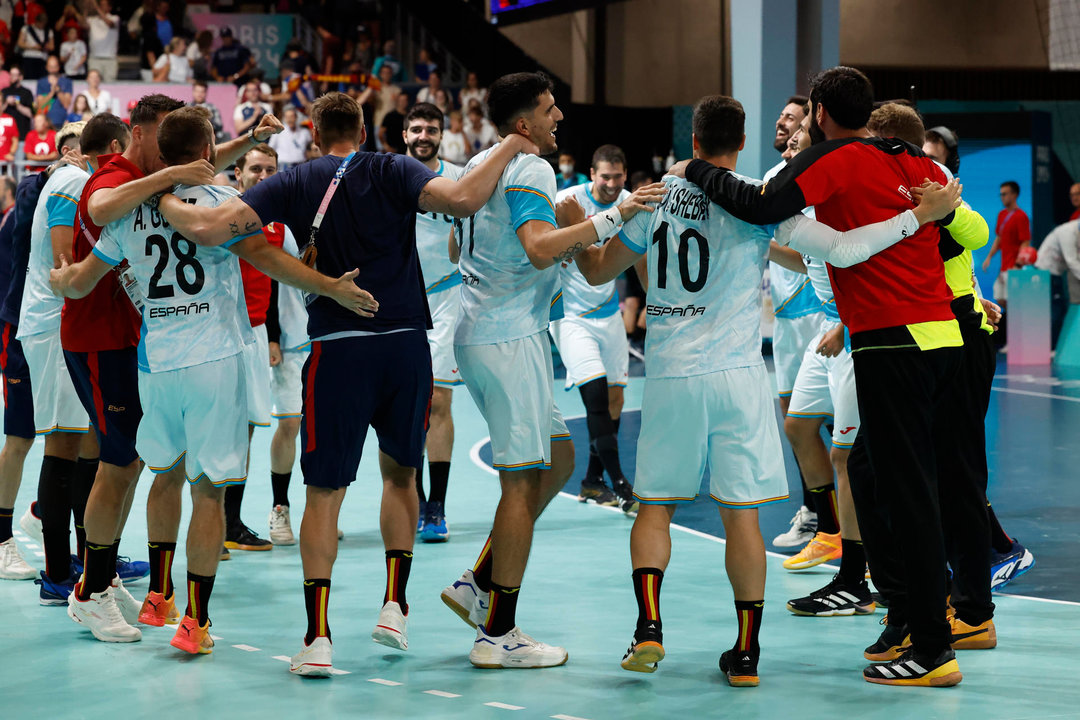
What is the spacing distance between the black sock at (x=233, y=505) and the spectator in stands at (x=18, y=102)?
13264 mm

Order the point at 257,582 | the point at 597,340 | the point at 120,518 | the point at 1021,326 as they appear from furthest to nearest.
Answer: the point at 1021,326 → the point at 597,340 → the point at 257,582 → the point at 120,518

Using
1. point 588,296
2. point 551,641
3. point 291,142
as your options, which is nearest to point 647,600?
point 551,641

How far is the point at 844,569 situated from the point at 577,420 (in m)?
6.28

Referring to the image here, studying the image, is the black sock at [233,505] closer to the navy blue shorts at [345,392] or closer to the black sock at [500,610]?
the navy blue shorts at [345,392]

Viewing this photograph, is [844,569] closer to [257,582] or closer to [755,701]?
[755,701]

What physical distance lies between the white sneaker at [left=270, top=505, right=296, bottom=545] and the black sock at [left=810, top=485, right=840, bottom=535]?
3.04m

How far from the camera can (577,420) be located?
12.3 m

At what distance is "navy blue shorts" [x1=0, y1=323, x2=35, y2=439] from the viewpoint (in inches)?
268

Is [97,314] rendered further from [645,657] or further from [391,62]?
[391,62]

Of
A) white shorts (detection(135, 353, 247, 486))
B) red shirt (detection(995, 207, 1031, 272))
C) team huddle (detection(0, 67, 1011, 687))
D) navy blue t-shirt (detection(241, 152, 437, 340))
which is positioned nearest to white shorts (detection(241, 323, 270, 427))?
team huddle (detection(0, 67, 1011, 687))

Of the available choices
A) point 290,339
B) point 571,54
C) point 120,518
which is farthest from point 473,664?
point 571,54

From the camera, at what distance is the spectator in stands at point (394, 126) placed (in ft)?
63.4

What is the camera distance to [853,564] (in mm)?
6086

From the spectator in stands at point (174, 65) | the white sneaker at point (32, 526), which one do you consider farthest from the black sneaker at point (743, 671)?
the spectator in stands at point (174, 65)
